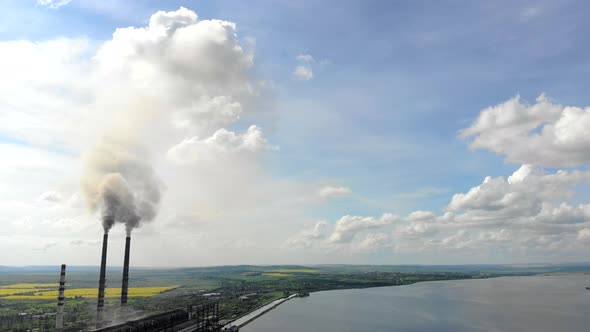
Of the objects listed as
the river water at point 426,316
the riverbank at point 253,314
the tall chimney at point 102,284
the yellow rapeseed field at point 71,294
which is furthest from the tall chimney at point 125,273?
the yellow rapeseed field at point 71,294

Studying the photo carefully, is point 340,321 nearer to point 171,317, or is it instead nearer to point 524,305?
point 171,317

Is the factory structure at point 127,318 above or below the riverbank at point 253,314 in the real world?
above

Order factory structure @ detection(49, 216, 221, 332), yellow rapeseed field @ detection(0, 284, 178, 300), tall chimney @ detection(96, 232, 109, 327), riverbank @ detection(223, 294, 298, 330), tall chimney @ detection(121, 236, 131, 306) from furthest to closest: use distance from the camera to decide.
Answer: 1. yellow rapeseed field @ detection(0, 284, 178, 300)
2. riverbank @ detection(223, 294, 298, 330)
3. tall chimney @ detection(121, 236, 131, 306)
4. tall chimney @ detection(96, 232, 109, 327)
5. factory structure @ detection(49, 216, 221, 332)

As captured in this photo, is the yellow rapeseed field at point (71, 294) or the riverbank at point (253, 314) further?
the yellow rapeseed field at point (71, 294)

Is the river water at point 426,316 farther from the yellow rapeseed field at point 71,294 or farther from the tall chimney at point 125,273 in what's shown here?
the yellow rapeseed field at point 71,294

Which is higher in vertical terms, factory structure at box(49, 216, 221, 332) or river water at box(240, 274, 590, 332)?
factory structure at box(49, 216, 221, 332)

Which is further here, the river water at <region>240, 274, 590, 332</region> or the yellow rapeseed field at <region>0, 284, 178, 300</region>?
the yellow rapeseed field at <region>0, 284, 178, 300</region>

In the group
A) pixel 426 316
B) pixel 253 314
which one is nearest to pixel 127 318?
pixel 253 314

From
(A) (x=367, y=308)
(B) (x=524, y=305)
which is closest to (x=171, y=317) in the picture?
(A) (x=367, y=308)

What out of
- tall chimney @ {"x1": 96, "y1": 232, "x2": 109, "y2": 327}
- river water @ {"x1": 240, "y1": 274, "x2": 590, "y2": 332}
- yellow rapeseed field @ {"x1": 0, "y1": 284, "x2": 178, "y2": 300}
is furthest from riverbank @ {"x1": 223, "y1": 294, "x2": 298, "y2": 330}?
yellow rapeseed field @ {"x1": 0, "y1": 284, "x2": 178, "y2": 300}

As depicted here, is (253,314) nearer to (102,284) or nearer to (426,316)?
(426,316)

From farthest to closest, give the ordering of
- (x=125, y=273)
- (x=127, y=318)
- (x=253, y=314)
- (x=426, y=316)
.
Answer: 1. (x=253, y=314)
2. (x=426, y=316)
3. (x=125, y=273)
4. (x=127, y=318)

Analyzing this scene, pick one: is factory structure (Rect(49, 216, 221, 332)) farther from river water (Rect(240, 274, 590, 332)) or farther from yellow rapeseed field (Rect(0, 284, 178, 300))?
yellow rapeseed field (Rect(0, 284, 178, 300))
